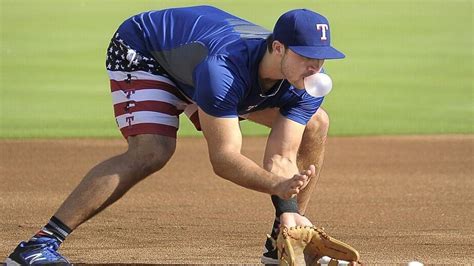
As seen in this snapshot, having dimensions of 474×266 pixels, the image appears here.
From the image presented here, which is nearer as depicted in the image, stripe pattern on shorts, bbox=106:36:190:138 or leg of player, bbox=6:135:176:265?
leg of player, bbox=6:135:176:265

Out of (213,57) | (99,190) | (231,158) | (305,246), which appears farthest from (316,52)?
(99,190)

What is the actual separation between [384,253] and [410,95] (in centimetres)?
938

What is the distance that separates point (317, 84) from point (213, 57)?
546mm

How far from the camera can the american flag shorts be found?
5719mm

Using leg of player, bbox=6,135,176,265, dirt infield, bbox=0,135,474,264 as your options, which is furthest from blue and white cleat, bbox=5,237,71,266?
dirt infield, bbox=0,135,474,264

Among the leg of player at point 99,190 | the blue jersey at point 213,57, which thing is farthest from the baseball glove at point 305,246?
the leg of player at point 99,190

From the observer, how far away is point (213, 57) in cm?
541

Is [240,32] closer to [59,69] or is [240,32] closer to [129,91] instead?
[129,91]

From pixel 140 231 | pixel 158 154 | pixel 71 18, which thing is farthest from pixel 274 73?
pixel 71 18

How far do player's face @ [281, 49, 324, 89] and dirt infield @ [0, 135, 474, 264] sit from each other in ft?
4.80

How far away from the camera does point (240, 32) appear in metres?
5.70

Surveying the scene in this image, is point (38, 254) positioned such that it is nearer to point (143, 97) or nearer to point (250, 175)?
point (143, 97)

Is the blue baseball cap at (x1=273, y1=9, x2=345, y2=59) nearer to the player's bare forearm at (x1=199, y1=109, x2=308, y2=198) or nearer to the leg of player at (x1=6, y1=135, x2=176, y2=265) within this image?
the player's bare forearm at (x1=199, y1=109, x2=308, y2=198)

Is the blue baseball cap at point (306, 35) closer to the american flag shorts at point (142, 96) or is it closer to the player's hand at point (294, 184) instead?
the player's hand at point (294, 184)
